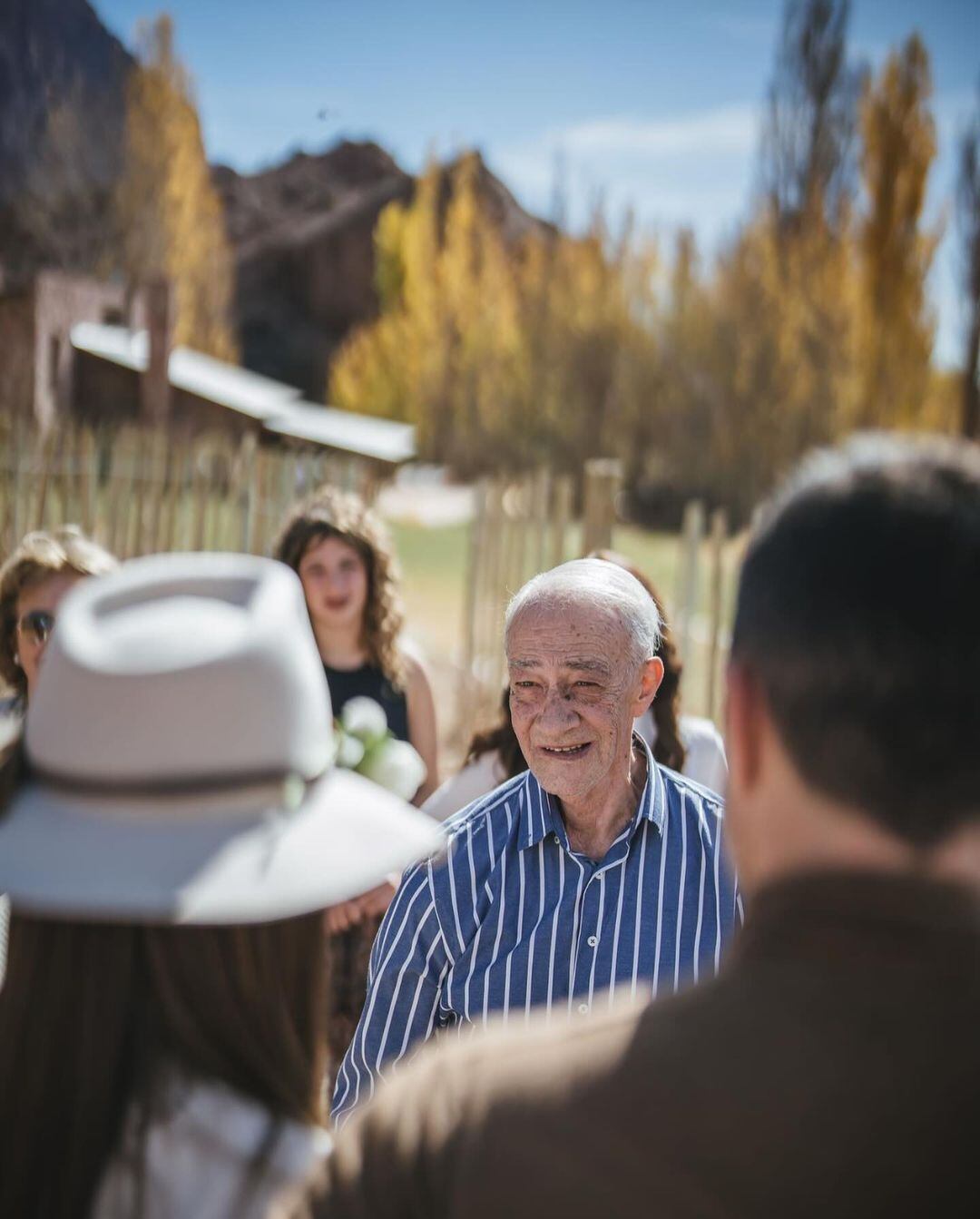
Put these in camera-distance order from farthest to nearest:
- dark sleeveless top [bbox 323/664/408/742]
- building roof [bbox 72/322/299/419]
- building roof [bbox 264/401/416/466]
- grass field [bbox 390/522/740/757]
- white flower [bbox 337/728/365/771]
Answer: building roof [bbox 264/401/416/466] → building roof [bbox 72/322/299/419] → grass field [bbox 390/522/740/757] → dark sleeveless top [bbox 323/664/408/742] → white flower [bbox 337/728/365/771]

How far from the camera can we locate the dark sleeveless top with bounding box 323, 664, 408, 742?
4.27 metres

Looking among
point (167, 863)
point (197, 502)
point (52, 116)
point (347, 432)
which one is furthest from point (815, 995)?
point (52, 116)

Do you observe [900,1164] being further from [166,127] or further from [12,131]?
[12,131]

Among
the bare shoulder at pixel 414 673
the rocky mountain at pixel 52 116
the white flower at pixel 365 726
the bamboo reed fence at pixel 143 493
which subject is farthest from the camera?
the rocky mountain at pixel 52 116

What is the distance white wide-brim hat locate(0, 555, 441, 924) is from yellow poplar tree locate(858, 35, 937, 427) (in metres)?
28.2

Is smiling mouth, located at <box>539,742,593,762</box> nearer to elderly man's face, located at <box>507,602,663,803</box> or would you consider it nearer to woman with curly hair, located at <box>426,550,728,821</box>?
elderly man's face, located at <box>507,602,663,803</box>

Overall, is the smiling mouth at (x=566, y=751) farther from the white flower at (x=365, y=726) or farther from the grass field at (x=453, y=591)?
the grass field at (x=453, y=591)

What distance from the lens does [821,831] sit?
95 cm

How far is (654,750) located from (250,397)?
28.0m

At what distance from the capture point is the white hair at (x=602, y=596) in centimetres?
261

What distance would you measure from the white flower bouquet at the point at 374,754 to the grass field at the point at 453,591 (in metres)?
2.52

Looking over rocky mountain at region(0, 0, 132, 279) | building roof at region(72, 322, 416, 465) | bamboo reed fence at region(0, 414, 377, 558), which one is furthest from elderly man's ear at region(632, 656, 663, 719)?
rocky mountain at region(0, 0, 132, 279)

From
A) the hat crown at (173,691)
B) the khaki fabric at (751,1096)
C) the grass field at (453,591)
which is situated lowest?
the grass field at (453,591)

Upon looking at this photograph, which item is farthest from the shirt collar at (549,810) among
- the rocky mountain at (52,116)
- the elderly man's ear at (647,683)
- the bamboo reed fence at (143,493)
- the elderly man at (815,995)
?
the rocky mountain at (52,116)
